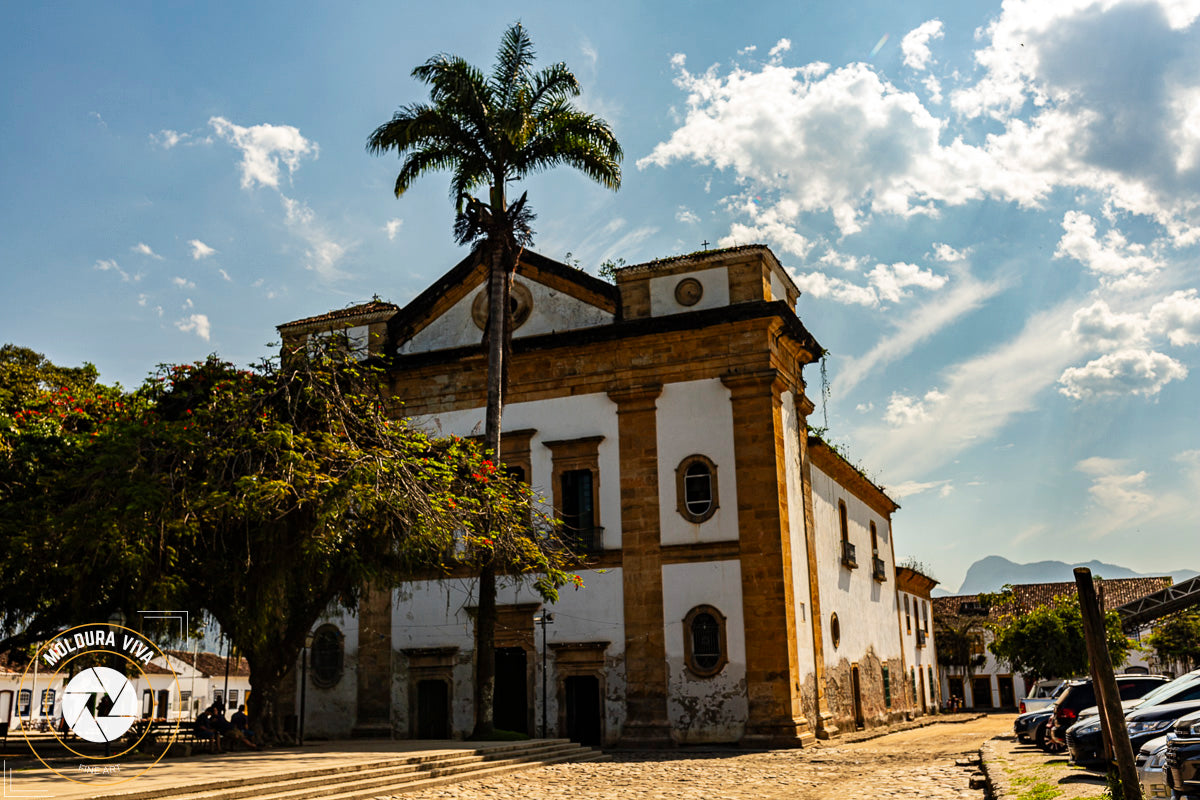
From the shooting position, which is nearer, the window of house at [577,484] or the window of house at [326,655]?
the window of house at [577,484]

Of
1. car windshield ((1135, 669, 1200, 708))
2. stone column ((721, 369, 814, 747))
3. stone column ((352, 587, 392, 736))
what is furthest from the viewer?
stone column ((352, 587, 392, 736))

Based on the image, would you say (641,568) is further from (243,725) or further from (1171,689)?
(1171,689)

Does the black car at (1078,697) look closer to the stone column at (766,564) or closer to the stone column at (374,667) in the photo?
the stone column at (766,564)

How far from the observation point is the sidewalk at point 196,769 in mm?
10148

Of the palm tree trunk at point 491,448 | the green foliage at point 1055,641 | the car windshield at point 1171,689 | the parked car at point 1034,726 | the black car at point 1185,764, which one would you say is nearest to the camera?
the black car at point 1185,764

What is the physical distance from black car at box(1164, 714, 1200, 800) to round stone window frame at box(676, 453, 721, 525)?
13.0m

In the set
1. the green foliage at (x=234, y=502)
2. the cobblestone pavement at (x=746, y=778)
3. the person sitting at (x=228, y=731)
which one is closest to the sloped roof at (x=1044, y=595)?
the cobblestone pavement at (x=746, y=778)

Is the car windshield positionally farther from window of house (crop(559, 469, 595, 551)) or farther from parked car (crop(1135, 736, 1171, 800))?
window of house (crop(559, 469, 595, 551))

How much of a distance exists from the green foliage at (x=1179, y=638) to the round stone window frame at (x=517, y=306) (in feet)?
129

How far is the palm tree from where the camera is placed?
19625mm

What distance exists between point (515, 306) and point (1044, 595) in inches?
1835

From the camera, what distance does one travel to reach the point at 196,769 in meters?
12.5

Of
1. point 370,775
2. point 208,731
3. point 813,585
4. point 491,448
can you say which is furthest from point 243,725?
point 813,585
